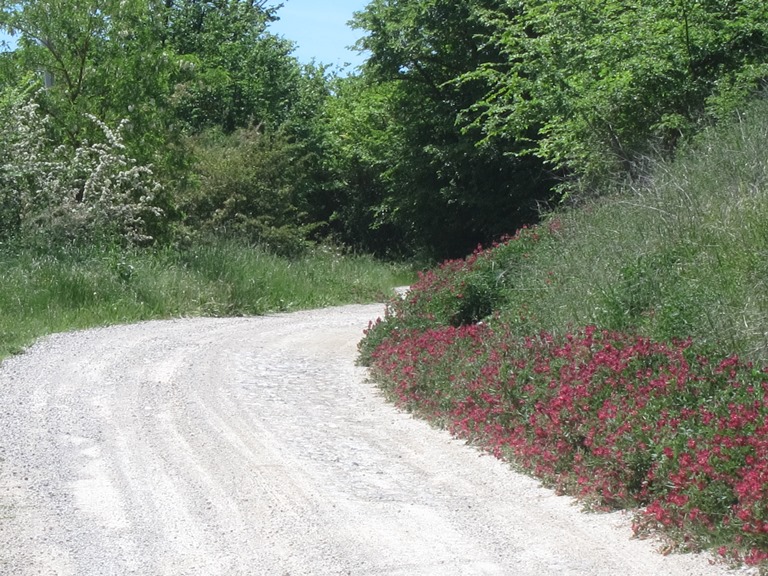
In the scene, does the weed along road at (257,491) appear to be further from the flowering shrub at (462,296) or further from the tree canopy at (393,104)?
the tree canopy at (393,104)

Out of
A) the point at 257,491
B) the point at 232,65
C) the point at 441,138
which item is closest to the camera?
the point at 257,491

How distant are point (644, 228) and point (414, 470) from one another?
4.35m

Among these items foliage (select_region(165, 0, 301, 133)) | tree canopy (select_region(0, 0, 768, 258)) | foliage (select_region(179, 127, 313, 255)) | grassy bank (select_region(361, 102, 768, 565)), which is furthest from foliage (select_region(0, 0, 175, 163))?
grassy bank (select_region(361, 102, 768, 565))

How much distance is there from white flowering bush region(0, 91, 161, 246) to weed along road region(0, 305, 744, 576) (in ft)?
28.6

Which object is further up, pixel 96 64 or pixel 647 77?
pixel 96 64

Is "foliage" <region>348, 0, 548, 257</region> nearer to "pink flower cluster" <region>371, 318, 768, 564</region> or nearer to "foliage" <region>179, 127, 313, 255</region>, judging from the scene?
"foliage" <region>179, 127, 313, 255</region>

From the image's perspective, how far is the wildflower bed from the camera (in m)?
6.34

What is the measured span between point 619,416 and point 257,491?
2.74 m

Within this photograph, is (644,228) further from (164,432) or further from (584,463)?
(164,432)

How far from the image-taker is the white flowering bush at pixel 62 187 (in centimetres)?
2114

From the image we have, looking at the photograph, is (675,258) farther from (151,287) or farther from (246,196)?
(246,196)

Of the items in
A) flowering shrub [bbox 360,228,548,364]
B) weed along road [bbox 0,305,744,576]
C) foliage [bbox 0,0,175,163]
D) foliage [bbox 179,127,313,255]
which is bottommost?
weed along road [bbox 0,305,744,576]

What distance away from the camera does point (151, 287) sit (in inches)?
795

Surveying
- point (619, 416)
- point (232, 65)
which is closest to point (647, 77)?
point (619, 416)
